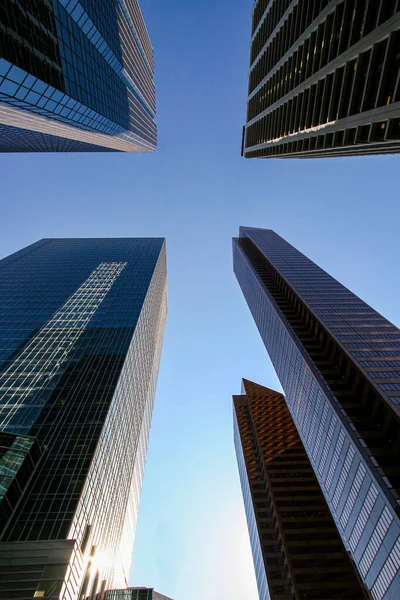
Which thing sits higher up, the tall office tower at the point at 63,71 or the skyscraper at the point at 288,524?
the tall office tower at the point at 63,71

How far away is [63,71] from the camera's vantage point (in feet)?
141

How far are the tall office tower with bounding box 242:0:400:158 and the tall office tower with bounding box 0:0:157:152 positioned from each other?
107ft

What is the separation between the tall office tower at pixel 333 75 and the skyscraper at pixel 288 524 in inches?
3414

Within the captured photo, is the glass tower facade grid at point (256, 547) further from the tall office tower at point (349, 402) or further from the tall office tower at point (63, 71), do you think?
the tall office tower at point (63, 71)

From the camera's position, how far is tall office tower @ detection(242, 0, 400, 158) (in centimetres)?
3341

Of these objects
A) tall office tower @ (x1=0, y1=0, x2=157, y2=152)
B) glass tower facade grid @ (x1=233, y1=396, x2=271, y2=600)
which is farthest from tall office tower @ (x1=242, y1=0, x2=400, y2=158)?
glass tower facade grid @ (x1=233, y1=396, x2=271, y2=600)

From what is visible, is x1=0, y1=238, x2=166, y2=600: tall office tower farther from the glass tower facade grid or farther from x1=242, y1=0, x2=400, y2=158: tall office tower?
x1=242, y1=0, x2=400, y2=158: tall office tower

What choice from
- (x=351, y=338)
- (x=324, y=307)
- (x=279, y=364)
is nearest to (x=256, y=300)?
(x=279, y=364)

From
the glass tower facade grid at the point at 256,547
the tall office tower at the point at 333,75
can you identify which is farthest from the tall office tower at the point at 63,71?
the glass tower facade grid at the point at 256,547

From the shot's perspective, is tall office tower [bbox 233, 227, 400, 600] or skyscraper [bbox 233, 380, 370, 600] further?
skyscraper [bbox 233, 380, 370, 600]

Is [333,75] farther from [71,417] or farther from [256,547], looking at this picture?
[256,547]

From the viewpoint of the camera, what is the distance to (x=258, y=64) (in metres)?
91.1

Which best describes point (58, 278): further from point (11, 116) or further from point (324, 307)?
point (324, 307)

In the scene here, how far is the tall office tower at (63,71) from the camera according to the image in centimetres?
3319
